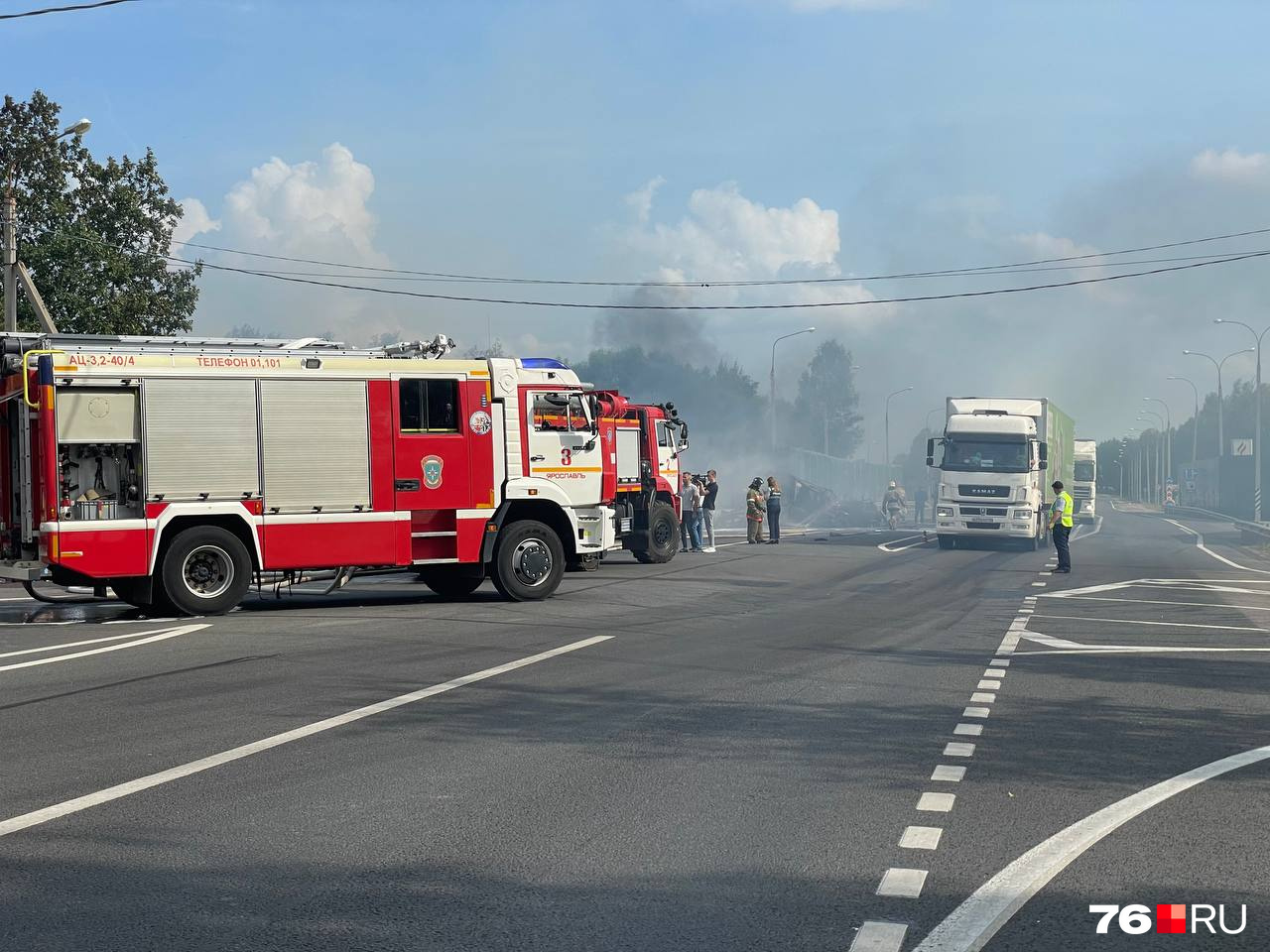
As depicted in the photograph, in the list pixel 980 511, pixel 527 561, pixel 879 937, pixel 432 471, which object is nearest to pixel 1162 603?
pixel 527 561

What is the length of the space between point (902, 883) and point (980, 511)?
28.9 m

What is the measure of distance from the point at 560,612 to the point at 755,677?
19.2 feet

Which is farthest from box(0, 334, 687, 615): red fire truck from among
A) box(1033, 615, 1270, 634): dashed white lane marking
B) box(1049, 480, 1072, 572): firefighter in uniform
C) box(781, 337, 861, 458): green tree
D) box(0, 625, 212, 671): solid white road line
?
box(781, 337, 861, 458): green tree

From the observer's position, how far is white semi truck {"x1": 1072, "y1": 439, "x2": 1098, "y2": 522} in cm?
5801

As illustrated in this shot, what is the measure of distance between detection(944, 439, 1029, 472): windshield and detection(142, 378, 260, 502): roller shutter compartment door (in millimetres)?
21257

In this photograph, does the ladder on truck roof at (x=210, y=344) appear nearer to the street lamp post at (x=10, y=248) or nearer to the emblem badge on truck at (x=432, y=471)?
the emblem badge on truck at (x=432, y=471)

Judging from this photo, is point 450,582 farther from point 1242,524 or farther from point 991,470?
point 1242,524

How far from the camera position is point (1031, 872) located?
5.52 m

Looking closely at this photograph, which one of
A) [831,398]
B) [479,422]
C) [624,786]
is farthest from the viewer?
[831,398]

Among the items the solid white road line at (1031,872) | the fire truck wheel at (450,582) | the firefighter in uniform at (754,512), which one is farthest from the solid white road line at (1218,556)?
the solid white road line at (1031,872)

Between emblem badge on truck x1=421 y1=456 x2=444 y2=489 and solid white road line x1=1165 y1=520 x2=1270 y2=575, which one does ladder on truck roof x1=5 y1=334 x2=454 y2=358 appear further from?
solid white road line x1=1165 y1=520 x2=1270 y2=575

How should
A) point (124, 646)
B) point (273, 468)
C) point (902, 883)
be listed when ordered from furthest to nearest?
point (273, 468) < point (124, 646) < point (902, 883)

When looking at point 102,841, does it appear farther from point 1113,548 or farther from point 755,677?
point 1113,548

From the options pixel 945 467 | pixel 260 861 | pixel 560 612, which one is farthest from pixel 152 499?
pixel 945 467
